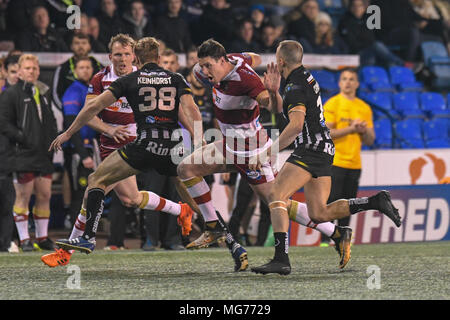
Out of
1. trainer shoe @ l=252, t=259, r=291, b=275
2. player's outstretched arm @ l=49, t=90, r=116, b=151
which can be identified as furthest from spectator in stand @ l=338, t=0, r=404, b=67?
trainer shoe @ l=252, t=259, r=291, b=275

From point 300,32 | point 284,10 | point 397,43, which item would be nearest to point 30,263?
point 300,32

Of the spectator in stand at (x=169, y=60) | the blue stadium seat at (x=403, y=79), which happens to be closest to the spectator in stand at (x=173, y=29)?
the spectator in stand at (x=169, y=60)

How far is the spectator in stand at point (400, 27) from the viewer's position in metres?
16.5

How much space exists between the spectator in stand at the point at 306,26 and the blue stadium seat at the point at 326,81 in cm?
48

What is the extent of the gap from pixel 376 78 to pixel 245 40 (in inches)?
108

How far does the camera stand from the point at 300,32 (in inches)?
585

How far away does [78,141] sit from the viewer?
9.95 metres

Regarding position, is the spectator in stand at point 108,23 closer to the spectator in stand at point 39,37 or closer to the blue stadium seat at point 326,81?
the spectator in stand at point 39,37

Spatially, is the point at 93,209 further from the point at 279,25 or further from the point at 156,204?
the point at 279,25

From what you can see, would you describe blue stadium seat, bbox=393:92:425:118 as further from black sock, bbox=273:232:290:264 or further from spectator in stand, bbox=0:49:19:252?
black sock, bbox=273:232:290:264

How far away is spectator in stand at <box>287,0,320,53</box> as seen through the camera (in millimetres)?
14703

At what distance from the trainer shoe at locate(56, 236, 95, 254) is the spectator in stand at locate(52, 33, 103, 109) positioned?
3.57 metres

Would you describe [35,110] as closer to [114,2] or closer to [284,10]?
[114,2]

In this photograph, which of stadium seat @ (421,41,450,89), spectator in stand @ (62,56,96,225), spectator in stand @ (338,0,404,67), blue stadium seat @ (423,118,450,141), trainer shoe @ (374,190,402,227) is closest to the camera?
trainer shoe @ (374,190,402,227)
